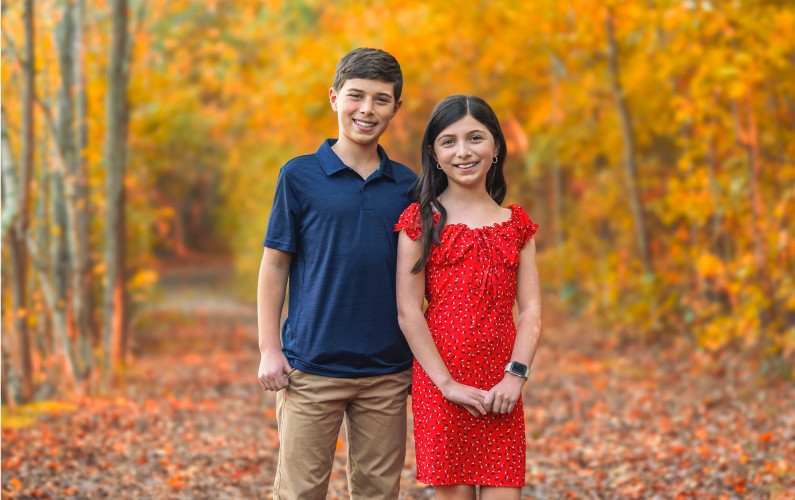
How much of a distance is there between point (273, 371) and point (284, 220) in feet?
1.57

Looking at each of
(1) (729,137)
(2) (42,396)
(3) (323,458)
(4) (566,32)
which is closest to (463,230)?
(3) (323,458)

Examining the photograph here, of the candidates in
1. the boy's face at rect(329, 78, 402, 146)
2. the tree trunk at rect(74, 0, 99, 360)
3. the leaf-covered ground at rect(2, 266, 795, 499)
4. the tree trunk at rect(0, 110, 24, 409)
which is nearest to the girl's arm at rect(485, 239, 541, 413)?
the boy's face at rect(329, 78, 402, 146)

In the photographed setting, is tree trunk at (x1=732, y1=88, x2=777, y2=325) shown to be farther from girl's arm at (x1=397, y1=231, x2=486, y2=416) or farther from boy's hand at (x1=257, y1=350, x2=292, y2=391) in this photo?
boy's hand at (x1=257, y1=350, x2=292, y2=391)

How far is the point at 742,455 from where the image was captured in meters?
5.81

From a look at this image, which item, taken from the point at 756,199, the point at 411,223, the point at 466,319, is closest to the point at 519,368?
the point at 466,319

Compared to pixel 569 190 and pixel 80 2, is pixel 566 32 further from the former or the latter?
pixel 569 190

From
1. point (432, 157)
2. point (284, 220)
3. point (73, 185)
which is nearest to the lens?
point (284, 220)

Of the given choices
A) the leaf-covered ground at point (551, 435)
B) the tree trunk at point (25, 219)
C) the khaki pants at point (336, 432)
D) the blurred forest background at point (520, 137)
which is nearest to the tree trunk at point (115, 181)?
the blurred forest background at point (520, 137)

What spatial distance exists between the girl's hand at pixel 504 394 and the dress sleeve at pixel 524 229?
44cm

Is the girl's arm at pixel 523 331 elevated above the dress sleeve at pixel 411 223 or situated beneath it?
situated beneath

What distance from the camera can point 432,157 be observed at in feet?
10.2

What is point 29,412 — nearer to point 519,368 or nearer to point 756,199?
point 519,368

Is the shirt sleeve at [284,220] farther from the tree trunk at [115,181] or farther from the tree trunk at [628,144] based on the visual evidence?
the tree trunk at [628,144]

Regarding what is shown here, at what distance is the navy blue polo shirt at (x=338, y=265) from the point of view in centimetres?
298
